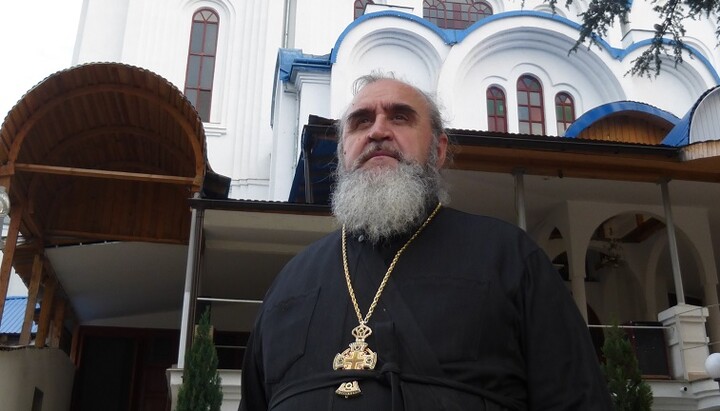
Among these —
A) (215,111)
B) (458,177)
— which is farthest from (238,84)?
(458,177)

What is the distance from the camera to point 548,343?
2.01 metres

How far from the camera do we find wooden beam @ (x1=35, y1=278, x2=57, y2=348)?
12.9 m

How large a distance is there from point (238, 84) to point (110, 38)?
3732 millimetres

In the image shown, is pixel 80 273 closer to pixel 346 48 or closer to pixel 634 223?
pixel 346 48

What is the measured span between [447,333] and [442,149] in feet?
2.78

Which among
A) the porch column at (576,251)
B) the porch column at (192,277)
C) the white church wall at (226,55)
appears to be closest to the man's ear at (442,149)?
the porch column at (192,277)

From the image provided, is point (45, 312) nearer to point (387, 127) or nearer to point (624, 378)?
point (624, 378)

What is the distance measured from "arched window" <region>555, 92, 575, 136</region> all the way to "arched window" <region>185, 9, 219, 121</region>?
333 inches

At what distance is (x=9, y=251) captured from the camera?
37.3 feet

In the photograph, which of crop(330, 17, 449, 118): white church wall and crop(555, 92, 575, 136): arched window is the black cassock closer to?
crop(330, 17, 449, 118): white church wall

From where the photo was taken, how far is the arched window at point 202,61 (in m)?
18.7

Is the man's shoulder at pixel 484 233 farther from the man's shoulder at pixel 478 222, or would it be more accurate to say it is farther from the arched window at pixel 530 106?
the arched window at pixel 530 106

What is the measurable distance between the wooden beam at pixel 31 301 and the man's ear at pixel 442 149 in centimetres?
1152

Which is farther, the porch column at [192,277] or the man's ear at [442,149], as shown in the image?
the porch column at [192,277]
